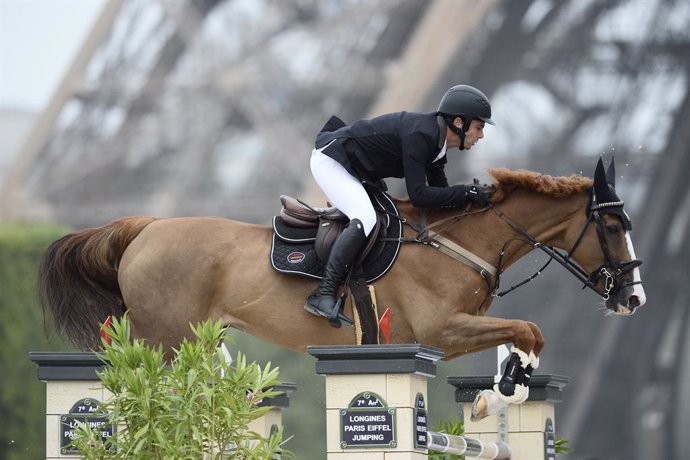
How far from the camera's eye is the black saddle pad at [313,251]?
7.13 m

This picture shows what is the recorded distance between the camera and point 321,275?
714 centimetres

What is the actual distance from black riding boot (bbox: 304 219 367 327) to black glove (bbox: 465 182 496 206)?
63cm

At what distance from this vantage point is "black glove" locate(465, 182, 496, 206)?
7.21 meters

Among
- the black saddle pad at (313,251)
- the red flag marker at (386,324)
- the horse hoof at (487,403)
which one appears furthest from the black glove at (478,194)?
the horse hoof at (487,403)

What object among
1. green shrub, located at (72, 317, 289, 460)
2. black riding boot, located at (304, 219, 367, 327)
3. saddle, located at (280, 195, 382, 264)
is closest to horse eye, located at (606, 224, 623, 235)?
saddle, located at (280, 195, 382, 264)

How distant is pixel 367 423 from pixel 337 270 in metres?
1.23

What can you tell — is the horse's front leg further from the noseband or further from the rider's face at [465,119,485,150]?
the rider's face at [465,119,485,150]

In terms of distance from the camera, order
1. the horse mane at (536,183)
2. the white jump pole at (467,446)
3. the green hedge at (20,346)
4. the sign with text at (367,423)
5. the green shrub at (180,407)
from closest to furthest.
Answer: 1. the green shrub at (180,407)
2. the sign with text at (367,423)
3. the white jump pole at (467,446)
4. the horse mane at (536,183)
5. the green hedge at (20,346)

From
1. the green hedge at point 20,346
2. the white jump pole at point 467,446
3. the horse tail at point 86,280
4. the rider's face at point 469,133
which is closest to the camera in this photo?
the white jump pole at point 467,446

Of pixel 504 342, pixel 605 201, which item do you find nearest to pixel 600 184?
pixel 605 201

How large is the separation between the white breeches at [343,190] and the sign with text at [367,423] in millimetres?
1314

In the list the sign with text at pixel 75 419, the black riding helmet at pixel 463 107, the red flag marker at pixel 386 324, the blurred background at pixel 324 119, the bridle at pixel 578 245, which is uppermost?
the blurred background at pixel 324 119

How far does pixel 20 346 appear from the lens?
21219 millimetres

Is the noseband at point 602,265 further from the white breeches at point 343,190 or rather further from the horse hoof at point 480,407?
the white breeches at point 343,190
